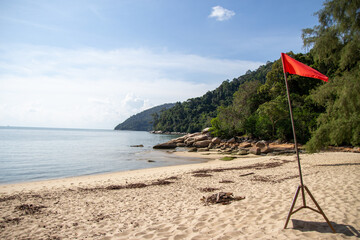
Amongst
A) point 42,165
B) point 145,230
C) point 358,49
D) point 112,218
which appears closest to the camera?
point 145,230

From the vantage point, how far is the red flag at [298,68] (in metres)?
5.53

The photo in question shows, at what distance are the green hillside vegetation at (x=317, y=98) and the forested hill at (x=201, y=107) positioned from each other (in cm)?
5819

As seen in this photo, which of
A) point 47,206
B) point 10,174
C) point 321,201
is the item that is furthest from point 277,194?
point 10,174

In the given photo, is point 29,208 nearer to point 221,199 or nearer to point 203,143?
point 221,199

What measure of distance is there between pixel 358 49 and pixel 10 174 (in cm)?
2734

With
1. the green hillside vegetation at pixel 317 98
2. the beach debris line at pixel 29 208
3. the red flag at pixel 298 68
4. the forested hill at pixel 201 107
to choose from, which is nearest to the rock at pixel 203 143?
the green hillside vegetation at pixel 317 98

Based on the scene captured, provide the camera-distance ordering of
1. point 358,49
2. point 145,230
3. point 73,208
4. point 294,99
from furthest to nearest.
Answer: point 294,99, point 358,49, point 73,208, point 145,230

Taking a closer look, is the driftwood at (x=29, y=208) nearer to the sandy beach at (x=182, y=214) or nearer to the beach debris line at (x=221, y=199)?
the sandy beach at (x=182, y=214)

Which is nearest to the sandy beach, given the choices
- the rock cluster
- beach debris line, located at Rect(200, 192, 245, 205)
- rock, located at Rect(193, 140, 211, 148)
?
beach debris line, located at Rect(200, 192, 245, 205)

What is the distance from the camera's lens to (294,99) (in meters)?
41.1

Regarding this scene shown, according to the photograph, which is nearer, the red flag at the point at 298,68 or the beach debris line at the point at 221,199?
the red flag at the point at 298,68

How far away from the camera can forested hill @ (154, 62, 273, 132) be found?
114 metres

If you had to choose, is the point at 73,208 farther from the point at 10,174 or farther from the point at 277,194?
the point at 10,174

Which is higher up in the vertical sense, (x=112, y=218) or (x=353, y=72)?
(x=353, y=72)
